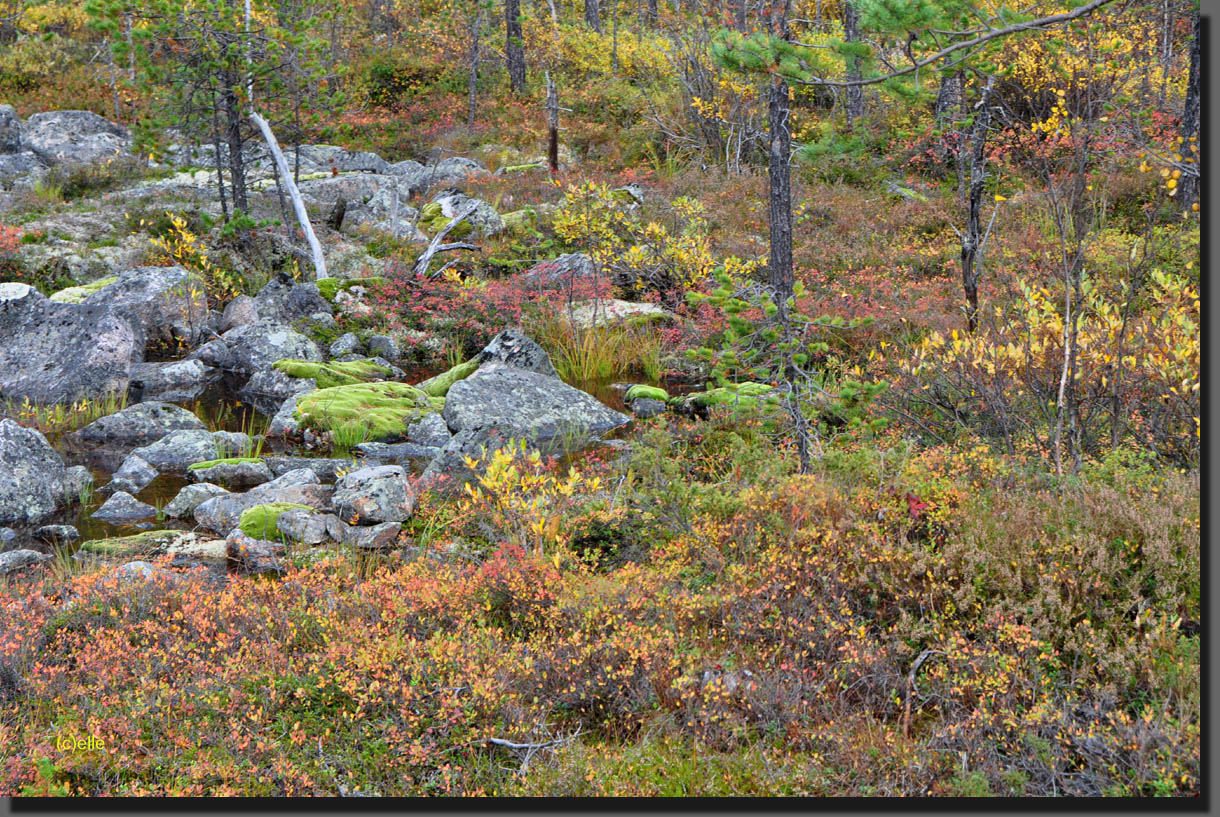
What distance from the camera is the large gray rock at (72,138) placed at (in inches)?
754

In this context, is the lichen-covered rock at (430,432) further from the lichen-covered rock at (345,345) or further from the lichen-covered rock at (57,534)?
the lichen-covered rock at (345,345)

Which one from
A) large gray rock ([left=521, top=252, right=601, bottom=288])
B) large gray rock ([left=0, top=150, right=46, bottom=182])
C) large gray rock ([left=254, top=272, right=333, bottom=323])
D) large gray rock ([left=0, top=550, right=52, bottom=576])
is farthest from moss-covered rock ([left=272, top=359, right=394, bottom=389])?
large gray rock ([left=0, top=150, right=46, bottom=182])

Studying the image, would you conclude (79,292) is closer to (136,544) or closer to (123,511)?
(123,511)

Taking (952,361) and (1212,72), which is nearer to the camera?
(1212,72)

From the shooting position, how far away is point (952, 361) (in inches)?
251

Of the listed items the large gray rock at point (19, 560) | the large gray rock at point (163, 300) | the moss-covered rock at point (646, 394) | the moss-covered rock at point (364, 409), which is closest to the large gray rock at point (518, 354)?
the moss-covered rock at point (646, 394)

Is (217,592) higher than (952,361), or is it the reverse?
(952,361)

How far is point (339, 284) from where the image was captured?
47.4 feet

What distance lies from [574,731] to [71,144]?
826 inches

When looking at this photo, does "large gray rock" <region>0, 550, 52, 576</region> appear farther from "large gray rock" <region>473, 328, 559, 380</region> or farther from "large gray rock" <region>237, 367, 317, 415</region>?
"large gray rock" <region>473, 328, 559, 380</region>

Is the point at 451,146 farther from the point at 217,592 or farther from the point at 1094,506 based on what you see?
the point at 1094,506

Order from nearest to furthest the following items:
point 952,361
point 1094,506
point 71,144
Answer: point 1094,506, point 952,361, point 71,144

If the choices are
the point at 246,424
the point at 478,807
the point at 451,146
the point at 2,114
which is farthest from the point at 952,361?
the point at 2,114

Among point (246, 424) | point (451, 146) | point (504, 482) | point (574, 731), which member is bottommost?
point (246, 424)
